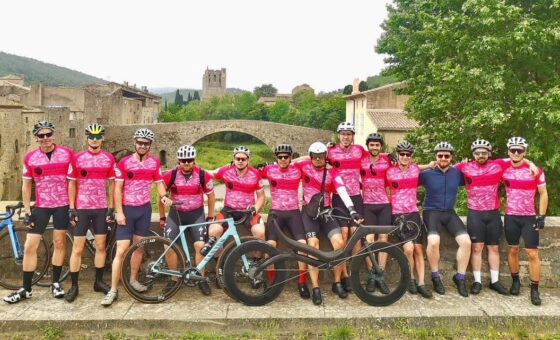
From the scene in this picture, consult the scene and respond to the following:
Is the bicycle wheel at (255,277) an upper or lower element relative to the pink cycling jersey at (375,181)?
lower

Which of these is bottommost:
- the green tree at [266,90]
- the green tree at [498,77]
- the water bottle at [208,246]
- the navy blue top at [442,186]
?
the water bottle at [208,246]

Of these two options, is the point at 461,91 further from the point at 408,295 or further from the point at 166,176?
the point at 166,176

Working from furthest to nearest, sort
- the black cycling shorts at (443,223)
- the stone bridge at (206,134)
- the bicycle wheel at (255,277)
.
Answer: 1. the stone bridge at (206,134)
2. the black cycling shorts at (443,223)
3. the bicycle wheel at (255,277)

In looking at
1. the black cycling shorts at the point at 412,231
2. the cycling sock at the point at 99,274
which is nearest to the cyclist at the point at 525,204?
the black cycling shorts at the point at 412,231

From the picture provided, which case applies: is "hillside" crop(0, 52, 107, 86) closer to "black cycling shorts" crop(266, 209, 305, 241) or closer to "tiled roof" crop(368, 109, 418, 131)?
"tiled roof" crop(368, 109, 418, 131)

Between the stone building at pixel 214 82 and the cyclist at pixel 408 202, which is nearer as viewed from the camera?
the cyclist at pixel 408 202

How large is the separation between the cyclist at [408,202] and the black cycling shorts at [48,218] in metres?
3.28

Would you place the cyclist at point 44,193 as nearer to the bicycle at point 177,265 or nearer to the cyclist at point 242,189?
the bicycle at point 177,265

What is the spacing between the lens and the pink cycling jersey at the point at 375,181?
18.2ft

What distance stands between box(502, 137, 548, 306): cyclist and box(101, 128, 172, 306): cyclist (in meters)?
3.43

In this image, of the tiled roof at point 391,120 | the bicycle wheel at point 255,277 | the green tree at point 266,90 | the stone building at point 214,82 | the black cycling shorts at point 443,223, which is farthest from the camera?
the stone building at point 214,82

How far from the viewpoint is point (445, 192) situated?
544cm

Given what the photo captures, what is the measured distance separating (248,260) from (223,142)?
65.4 meters

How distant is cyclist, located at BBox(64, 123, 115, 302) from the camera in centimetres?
506
